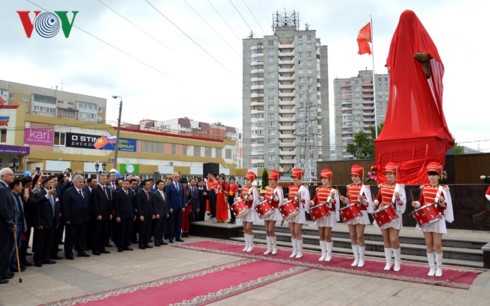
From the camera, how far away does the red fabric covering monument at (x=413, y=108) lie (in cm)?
1172

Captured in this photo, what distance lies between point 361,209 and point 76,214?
242 inches

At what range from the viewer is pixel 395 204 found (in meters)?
6.54

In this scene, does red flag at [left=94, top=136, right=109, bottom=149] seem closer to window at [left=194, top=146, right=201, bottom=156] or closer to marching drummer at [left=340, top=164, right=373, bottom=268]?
window at [left=194, top=146, right=201, bottom=156]

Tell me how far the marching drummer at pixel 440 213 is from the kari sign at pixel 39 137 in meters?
35.2

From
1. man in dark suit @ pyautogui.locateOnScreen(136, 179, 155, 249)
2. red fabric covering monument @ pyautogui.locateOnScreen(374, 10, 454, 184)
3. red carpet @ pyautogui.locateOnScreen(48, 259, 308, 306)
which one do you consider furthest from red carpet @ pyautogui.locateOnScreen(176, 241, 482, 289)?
red fabric covering monument @ pyautogui.locateOnScreen(374, 10, 454, 184)

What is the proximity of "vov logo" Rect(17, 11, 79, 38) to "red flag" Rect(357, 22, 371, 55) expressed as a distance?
1697cm

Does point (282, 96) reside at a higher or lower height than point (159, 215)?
higher

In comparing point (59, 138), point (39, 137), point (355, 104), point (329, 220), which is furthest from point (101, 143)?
point (355, 104)

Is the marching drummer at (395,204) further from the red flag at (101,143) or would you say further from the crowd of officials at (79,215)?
the red flag at (101,143)

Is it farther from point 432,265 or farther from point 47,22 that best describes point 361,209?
point 47,22

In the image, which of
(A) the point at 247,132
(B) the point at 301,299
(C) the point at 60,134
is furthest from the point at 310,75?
(B) the point at 301,299

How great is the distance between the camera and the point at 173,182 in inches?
423

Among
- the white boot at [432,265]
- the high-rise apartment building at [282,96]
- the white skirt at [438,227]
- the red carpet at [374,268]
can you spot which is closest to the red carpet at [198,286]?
the red carpet at [374,268]

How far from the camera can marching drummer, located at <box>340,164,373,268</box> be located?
6.91 m
